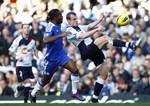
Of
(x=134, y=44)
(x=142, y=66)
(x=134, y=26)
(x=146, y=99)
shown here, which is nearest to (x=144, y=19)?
(x=134, y=26)

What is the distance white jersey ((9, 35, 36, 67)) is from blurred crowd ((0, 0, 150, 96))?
1952 mm

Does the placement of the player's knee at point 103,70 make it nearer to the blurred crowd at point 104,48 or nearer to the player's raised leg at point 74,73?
the player's raised leg at point 74,73

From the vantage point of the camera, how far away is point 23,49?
56.0ft

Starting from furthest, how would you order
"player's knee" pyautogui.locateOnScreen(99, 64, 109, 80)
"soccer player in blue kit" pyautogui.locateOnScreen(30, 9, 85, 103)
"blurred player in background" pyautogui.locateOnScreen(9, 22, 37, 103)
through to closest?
1. "blurred player in background" pyautogui.locateOnScreen(9, 22, 37, 103)
2. "soccer player in blue kit" pyautogui.locateOnScreen(30, 9, 85, 103)
3. "player's knee" pyautogui.locateOnScreen(99, 64, 109, 80)

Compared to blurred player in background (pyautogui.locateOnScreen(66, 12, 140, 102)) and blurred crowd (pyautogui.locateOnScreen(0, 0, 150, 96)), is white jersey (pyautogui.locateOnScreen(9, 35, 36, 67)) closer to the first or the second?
blurred player in background (pyautogui.locateOnScreen(66, 12, 140, 102))

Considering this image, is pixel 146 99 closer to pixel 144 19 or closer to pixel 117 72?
pixel 117 72

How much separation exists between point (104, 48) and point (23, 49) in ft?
10.4

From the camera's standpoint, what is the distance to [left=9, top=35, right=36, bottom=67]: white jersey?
666 inches

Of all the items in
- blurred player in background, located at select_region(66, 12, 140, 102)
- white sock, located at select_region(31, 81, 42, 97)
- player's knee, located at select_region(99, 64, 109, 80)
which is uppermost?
blurred player in background, located at select_region(66, 12, 140, 102)

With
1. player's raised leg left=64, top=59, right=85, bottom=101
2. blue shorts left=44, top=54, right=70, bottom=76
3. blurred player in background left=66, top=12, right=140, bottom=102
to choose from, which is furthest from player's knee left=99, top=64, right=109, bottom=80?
blue shorts left=44, top=54, right=70, bottom=76

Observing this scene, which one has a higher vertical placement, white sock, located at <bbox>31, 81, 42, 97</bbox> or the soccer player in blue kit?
the soccer player in blue kit

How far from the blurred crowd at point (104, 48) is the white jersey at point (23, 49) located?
76.8 inches

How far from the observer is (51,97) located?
17.5 metres

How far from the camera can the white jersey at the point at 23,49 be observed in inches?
666
